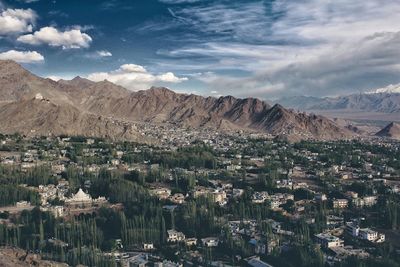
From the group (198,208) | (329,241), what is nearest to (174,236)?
(198,208)

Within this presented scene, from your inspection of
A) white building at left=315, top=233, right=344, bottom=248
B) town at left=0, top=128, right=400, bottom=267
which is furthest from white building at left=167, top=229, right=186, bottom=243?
white building at left=315, top=233, right=344, bottom=248

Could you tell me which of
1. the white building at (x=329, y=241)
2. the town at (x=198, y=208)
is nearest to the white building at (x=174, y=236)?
the town at (x=198, y=208)

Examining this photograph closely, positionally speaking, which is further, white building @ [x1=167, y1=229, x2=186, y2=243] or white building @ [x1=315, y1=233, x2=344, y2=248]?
white building @ [x1=167, y1=229, x2=186, y2=243]

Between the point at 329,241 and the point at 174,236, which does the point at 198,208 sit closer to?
the point at 174,236

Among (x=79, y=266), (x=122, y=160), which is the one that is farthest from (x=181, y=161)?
(x=79, y=266)

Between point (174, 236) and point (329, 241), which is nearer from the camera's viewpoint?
point (329, 241)

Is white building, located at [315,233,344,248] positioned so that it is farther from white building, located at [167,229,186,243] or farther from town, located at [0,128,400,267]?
white building, located at [167,229,186,243]

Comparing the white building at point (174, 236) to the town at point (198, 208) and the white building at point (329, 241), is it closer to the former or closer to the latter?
the town at point (198, 208)

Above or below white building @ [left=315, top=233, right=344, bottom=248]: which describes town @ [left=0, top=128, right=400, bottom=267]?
above
